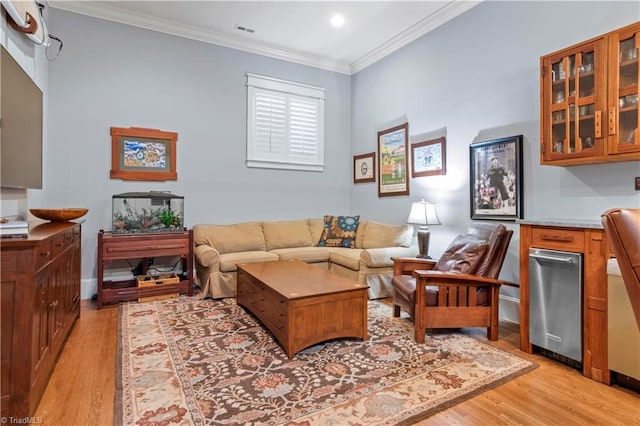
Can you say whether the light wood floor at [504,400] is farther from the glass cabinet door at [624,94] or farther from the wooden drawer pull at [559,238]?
the glass cabinet door at [624,94]

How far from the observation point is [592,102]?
2.29m

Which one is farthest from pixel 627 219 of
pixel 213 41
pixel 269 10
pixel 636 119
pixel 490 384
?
pixel 213 41

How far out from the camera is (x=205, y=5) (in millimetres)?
3801

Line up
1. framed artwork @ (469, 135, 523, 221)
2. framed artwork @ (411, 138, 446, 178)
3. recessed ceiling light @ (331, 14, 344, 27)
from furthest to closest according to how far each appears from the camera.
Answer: recessed ceiling light @ (331, 14, 344, 27), framed artwork @ (411, 138, 446, 178), framed artwork @ (469, 135, 523, 221)

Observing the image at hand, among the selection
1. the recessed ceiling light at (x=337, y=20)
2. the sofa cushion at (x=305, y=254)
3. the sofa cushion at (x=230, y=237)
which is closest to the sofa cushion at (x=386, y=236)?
the sofa cushion at (x=305, y=254)

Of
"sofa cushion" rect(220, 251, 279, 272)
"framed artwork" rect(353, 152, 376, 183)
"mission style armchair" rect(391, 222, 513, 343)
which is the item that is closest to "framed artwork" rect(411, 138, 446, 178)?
"framed artwork" rect(353, 152, 376, 183)

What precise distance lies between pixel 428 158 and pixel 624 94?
6.59ft

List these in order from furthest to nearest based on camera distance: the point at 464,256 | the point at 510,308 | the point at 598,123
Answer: the point at 510,308 < the point at 464,256 < the point at 598,123

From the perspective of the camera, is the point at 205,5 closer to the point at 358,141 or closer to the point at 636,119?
the point at 358,141

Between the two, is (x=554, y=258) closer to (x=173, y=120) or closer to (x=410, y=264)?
(x=410, y=264)

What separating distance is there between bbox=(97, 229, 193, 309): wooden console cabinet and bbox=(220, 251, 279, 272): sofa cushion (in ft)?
1.32

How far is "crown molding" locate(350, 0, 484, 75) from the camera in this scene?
11.9 ft

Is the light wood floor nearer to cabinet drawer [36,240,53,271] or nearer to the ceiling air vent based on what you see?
cabinet drawer [36,240,53,271]

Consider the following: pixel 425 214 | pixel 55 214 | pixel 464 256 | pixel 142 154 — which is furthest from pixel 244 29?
pixel 464 256
